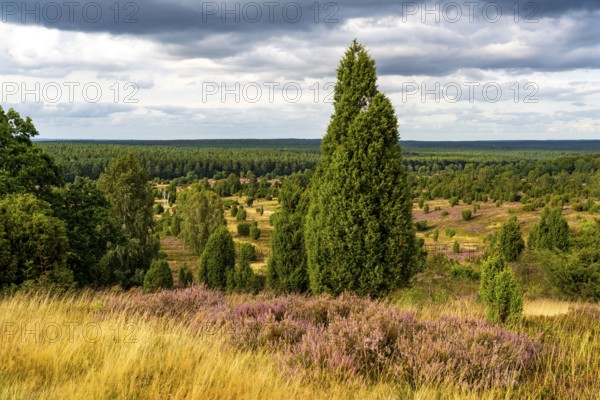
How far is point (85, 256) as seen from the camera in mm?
18469

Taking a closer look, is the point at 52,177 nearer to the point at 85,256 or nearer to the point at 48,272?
the point at 85,256

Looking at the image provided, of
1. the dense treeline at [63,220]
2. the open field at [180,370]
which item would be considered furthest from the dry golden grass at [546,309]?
→ the dense treeline at [63,220]

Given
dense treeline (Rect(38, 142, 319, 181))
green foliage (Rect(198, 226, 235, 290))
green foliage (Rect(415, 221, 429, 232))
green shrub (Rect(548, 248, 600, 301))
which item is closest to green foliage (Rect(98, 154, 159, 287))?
green foliage (Rect(198, 226, 235, 290))

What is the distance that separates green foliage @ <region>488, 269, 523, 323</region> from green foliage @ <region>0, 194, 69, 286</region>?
28.1 ft

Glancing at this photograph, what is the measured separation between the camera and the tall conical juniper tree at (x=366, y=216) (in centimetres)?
1015

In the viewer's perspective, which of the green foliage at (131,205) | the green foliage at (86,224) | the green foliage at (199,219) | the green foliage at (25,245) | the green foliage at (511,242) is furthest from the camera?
the green foliage at (199,219)

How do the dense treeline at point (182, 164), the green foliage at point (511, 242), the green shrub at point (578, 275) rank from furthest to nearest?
the dense treeline at point (182, 164), the green foliage at point (511, 242), the green shrub at point (578, 275)

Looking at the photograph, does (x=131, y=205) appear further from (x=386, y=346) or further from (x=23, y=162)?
(x=386, y=346)

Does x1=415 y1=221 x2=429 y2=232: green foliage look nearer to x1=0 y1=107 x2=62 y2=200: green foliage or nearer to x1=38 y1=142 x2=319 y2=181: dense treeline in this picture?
x1=0 y1=107 x2=62 y2=200: green foliage

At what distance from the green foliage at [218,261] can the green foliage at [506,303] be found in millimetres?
20500

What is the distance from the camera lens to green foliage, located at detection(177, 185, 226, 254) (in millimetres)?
48688

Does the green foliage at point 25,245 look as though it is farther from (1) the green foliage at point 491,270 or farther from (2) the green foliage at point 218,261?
(2) the green foliage at point 218,261

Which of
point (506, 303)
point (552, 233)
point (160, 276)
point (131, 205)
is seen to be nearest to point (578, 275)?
point (552, 233)

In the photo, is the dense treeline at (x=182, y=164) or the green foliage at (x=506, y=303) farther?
the dense treeline at (x=182, y=164)
